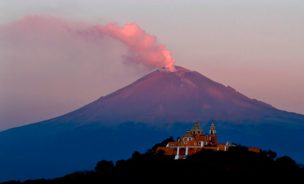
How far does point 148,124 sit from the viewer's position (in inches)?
4582

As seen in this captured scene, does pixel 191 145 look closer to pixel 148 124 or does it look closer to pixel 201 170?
pixel 201 170

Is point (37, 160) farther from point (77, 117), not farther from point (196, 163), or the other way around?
point (196, 163)

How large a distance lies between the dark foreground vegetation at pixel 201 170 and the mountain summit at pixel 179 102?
6593cm

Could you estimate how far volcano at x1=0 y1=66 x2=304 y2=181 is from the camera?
115 m

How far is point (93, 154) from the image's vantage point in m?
129

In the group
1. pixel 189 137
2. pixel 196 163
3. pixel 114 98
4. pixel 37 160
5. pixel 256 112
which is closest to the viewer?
pixel 196 163

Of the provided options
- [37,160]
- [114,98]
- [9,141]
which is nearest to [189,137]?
[114,98]

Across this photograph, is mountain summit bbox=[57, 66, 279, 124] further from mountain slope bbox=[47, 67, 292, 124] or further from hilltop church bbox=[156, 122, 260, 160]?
hilltop church bbox=[156, 122, 260, 160]

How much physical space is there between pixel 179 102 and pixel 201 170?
242ft

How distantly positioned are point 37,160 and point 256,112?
131ft

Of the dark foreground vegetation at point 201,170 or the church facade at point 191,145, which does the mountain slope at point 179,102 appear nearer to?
the church facade at point 191,145

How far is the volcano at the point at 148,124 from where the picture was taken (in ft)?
378

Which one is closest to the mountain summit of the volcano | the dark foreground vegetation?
the volcano

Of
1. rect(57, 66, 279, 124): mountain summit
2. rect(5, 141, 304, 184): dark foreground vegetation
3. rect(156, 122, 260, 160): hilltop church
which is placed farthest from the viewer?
rect(57, 66, 279, 124): mountain summit
